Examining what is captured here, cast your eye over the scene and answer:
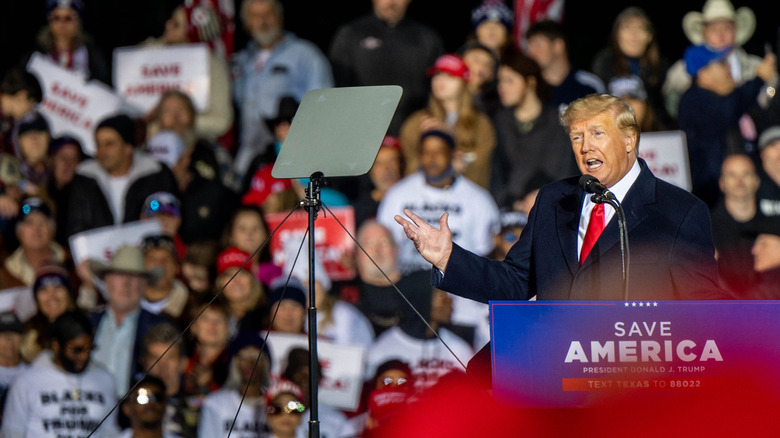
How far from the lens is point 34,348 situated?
721cm

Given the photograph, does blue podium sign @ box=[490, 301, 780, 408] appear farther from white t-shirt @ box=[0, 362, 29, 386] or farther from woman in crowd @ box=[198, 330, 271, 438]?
white t-shirt @ box=[0, 362, 29, 386]

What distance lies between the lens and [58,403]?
677 centimetres

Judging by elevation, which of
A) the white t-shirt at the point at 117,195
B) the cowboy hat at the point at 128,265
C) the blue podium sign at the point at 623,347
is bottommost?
the blue podium sign at the point at 623,347

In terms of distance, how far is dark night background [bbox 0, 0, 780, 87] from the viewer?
31.4 ft

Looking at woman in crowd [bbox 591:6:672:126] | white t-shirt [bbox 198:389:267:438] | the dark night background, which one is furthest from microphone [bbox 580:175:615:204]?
the dark night background

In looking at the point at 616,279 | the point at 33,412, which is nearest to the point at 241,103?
the point at 33,412

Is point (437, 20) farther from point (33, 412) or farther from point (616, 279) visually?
point (616, 279)

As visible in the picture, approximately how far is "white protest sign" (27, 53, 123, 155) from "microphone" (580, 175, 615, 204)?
5.79m

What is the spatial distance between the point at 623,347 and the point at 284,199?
16.6 feet

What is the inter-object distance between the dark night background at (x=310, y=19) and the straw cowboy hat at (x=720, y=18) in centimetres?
131

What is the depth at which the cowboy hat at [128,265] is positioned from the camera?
737 cm

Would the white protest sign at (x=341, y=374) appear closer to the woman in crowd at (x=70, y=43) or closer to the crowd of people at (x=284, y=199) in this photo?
the crowd of people at (x=284, y=199)

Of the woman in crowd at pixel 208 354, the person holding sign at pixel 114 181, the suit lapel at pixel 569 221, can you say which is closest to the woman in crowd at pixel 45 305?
the person holding sign at pixel 114 181

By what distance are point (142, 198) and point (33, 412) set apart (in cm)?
168
